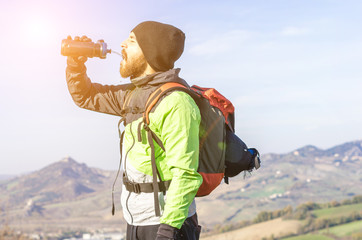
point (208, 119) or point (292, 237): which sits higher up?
point (208, 119)

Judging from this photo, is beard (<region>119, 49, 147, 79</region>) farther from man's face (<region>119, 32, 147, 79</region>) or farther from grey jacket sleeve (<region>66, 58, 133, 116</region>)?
grey jacket sleeve (<region>66, 58, 133, 116</region>)

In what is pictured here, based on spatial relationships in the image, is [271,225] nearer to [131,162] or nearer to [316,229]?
[316,229]

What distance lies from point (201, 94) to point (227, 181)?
3.43ft

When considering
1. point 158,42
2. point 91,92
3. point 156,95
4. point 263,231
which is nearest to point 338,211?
point 263,231

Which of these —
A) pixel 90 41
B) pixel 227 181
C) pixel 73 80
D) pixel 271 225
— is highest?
pixel 90 41

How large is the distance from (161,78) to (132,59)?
423mm

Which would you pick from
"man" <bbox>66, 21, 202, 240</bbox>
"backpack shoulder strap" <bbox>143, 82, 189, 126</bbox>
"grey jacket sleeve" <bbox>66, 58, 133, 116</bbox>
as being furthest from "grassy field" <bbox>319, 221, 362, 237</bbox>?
"backpack shoulder strap" <bbox>143, 82, 189, 126</bbox>

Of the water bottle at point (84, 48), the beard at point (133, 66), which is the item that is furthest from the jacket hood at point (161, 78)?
the water bottle at point (84, 48)

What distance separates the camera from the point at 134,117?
4.32 meters

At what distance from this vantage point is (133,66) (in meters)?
4.45

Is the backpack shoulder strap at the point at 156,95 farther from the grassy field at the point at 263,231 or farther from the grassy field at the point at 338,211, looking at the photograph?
the grassy field at the point at 338,211

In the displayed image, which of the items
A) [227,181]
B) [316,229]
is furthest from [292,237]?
[227,181]

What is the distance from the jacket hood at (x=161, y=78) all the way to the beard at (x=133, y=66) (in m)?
0.11

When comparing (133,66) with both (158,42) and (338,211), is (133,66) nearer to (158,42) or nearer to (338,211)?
(158,42)
